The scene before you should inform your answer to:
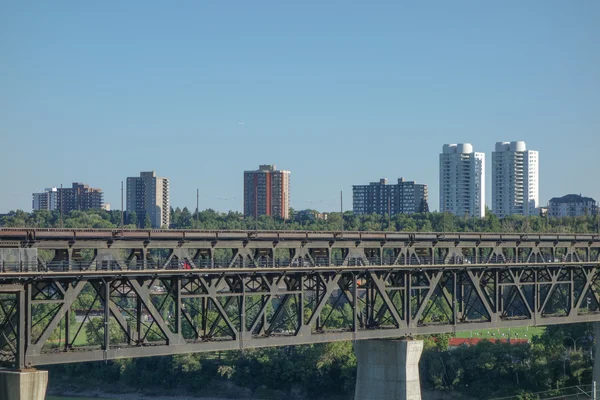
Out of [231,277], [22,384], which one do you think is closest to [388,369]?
[231,277]

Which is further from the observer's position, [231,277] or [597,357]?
[597,357]

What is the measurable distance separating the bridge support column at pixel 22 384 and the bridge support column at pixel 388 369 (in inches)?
1058

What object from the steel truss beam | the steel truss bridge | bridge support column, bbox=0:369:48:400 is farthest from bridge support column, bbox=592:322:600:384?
bridge support column, bbox=0:369:48:400

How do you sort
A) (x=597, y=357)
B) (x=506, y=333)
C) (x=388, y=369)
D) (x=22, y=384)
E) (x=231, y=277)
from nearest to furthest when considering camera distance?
(x=22, y=384) → (x=231, y=277) → (x=388, y=369) → (x=597, y=357) → (x=506, y=333)

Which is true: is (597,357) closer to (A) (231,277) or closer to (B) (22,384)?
(A) (231,277)

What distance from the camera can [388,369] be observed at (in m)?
74.8

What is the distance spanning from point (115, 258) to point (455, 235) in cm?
2924

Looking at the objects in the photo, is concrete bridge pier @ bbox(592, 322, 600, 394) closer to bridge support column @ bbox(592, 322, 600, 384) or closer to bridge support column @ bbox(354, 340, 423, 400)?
bridge support column @ bbox(592, 322, 600, 384)

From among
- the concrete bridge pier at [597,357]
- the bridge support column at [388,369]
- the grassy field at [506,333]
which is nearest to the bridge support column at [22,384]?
the bridge support column at [388,369]

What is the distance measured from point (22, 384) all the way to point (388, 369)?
2876 centimetres

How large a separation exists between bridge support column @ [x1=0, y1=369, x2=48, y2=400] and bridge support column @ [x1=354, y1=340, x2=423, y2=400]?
26871 mm

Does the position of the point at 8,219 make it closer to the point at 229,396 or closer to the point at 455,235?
the point at 229,396

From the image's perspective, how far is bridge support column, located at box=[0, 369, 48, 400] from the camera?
176 ft

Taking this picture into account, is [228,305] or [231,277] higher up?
[231,277]
